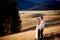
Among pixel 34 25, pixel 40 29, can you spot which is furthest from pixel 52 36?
pixel 34 25

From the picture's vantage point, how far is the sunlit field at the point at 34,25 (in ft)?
6.70

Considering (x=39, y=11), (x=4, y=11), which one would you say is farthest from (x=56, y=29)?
(x=4, y=11)

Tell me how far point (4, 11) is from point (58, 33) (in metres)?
0.85

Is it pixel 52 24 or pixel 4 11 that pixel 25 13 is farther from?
pixel 52 24

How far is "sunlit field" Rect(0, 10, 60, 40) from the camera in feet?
6.70

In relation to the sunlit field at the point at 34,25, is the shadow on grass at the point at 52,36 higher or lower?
lower

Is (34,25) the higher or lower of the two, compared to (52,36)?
higher

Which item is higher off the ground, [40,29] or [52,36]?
[40,29]

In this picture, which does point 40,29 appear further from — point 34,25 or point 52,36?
point 52,36

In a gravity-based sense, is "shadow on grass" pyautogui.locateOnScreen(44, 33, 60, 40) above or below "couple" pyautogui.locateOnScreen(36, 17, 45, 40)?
below

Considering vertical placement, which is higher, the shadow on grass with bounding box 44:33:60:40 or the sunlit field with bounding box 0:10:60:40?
the sunlit field with bounding box 0:10:60:40

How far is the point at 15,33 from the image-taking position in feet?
6.63

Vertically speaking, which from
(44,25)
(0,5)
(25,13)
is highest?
(0,5)

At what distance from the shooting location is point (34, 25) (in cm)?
208
